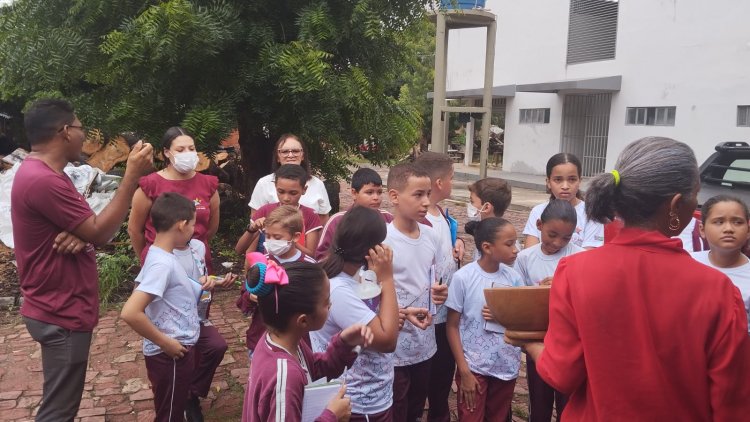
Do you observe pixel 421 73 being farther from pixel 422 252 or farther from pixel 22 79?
pixel 422 252

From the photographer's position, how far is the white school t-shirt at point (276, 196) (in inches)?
166

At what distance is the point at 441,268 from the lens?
344 cm

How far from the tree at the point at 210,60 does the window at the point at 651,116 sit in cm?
1161

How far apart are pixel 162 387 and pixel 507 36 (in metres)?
20.7

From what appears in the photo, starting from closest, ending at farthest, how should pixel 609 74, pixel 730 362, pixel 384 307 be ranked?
pixel 730 362
pixel 384 307
pixel 609 74

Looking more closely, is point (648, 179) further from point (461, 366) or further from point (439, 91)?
point (439, 91)

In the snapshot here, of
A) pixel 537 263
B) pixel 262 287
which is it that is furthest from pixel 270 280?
pixel 537 263

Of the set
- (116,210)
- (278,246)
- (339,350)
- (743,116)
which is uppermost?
(743,116)

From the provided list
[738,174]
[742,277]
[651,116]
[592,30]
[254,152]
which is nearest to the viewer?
[742,277]

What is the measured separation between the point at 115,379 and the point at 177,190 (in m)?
1.66

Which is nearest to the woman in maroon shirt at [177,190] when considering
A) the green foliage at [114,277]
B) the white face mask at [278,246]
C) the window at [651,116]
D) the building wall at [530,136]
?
the white face mask at [278,246]

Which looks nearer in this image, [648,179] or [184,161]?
[648,179]

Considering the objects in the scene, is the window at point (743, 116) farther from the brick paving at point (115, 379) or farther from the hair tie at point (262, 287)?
the hair tie at point (262, 287)

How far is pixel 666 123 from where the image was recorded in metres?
16.1
